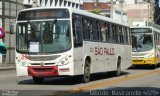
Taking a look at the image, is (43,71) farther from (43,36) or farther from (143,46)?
(143,46)

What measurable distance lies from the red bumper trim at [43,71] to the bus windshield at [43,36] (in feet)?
2.00

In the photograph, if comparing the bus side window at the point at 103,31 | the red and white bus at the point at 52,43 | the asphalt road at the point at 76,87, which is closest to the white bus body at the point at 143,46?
the asphalt road at the point at 76,87

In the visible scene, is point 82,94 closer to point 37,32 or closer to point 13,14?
point 37,32

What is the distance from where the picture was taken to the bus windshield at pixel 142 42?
34.3 m

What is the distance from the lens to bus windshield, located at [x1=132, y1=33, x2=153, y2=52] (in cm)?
3434

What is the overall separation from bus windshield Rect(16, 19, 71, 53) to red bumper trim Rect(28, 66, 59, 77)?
0.61m

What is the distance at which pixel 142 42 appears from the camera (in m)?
34.6

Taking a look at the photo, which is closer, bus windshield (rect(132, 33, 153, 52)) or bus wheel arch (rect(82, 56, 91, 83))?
bus wheel arch (rect(82, 56, 91, 83))

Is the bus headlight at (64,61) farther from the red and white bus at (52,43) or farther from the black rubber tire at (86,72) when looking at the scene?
the black rubber tire at (86,72)

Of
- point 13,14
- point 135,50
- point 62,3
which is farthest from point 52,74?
point 62,3

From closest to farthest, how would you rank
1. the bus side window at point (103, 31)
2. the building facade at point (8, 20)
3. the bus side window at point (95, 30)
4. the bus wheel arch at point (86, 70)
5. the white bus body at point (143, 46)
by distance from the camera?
1. the bus wheel arch at point (86, 70)
2. the bus side window at point (95, 30)
3. the bus side window at point (103, 31)
4. the white bus body at point (143, 46)
5. the building facade at point (8, 20)

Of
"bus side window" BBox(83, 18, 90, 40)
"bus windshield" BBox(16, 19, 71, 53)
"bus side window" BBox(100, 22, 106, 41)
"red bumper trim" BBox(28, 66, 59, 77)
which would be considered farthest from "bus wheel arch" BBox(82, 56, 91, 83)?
"bus side window" BBox(100, 22, 106, 41)

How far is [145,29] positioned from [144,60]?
219cm

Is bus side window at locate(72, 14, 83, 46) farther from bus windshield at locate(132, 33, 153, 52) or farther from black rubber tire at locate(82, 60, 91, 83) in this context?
bus windshield at locate(132, 33, 153, 52)
